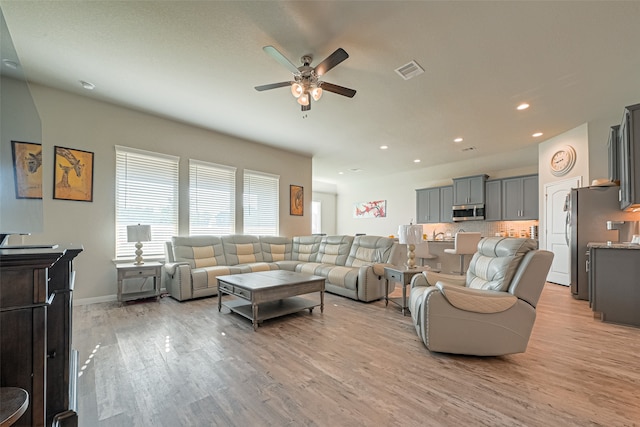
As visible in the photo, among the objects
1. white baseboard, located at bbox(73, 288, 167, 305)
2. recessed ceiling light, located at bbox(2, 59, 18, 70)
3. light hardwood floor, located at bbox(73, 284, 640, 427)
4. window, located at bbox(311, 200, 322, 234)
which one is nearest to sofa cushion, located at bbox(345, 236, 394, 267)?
light hardwood floor, located at bbox(73, 284, 640, 427)

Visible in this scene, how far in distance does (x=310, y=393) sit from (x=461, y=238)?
4572 millimetres

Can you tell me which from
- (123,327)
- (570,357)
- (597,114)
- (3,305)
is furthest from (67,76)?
(597,114)

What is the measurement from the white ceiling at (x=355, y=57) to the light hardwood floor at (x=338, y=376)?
292cm

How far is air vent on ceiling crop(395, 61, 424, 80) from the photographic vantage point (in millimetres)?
2976

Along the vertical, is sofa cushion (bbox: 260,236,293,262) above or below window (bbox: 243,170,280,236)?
below

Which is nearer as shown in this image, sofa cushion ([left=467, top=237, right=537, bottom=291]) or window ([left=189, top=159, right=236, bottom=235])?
sofa cushion ([left=467, top=237, right=537, bottom=291])

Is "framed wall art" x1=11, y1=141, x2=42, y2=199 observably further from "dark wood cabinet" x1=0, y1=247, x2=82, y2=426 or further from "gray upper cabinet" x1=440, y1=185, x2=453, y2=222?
A: "gray upper cabinet" x1=440, y1=185, x2=453, y2=222

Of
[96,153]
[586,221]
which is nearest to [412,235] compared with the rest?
[586,221]

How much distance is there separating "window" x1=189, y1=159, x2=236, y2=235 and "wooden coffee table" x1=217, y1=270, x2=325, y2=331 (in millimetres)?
2002

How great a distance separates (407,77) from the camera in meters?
3.23

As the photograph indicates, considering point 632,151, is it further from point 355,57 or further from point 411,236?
Answer: point 355,57

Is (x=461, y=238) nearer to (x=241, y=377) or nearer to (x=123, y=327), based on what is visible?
(x=241, y=377)

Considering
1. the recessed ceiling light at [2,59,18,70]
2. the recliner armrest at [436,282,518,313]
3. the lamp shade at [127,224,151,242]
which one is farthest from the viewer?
the lamp shade at [127,224,151,242]

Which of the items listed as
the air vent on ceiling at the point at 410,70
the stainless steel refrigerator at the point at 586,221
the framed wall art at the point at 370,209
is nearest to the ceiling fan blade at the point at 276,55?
the air vent on ceiling at the point at 410,70
